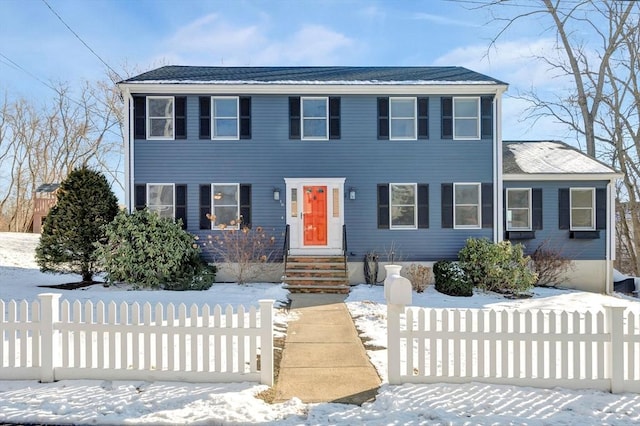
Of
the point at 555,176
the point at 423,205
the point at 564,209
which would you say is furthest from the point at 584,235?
the point at 423,205

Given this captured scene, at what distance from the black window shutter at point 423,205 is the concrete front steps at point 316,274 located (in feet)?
9.03

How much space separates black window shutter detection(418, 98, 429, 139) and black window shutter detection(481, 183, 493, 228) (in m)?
2.39

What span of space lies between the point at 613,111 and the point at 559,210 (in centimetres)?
1047

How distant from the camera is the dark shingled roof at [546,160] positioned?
1226 cm

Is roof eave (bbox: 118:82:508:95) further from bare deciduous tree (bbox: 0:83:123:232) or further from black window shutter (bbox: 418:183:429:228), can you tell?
bare deciduous tree (bbox: 0:83:123:232)

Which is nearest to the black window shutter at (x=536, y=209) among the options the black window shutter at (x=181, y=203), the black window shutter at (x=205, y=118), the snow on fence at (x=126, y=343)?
the black window shutter at (x=205, y=118)

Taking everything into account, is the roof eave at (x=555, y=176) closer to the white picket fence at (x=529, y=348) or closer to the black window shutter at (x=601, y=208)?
the black window shutter at (x=601, y=208)

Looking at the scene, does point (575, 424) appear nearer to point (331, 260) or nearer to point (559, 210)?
point (331, 260)

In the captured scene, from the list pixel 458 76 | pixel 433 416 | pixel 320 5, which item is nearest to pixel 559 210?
pixel 458 76

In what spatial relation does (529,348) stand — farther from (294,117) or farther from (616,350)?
(294,117)

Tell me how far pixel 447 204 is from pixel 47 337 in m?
10.4

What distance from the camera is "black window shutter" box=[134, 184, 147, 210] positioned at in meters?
11.4

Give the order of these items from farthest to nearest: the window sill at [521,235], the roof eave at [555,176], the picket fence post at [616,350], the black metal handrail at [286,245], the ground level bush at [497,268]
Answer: the window sill at [521,235], the roof eave at [555,176], the black metal handrail at [286,245], the ground level bush at [497,268], the picket fence post at [616,350]

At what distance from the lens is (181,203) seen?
11.5 metres
